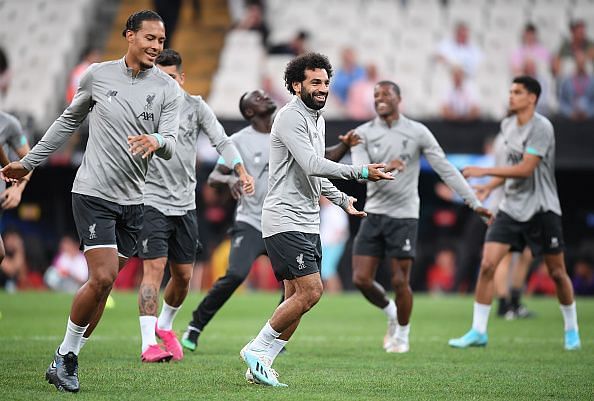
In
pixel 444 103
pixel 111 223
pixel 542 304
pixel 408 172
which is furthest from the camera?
pixel 444 103

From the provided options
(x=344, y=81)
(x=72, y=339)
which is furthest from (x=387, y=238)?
(x=344, y=81)

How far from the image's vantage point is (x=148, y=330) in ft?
31.5

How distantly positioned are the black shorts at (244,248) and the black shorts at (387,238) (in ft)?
3.67

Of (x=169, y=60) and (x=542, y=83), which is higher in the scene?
(x=169, y=60)

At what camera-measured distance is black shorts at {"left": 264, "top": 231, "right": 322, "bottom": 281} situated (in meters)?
7.97

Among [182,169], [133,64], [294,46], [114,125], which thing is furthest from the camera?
[294,46]

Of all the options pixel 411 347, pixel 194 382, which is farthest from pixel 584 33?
pixel 194 382

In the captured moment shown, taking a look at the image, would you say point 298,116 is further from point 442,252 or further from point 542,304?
point 442,252

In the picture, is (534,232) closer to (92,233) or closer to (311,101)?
(311,101)

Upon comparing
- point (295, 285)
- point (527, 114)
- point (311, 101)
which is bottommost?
point (295, 285)

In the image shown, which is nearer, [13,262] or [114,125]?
[114,125]

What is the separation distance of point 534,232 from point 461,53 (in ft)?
37.3

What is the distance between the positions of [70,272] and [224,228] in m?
3.15

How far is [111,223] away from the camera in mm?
7773
